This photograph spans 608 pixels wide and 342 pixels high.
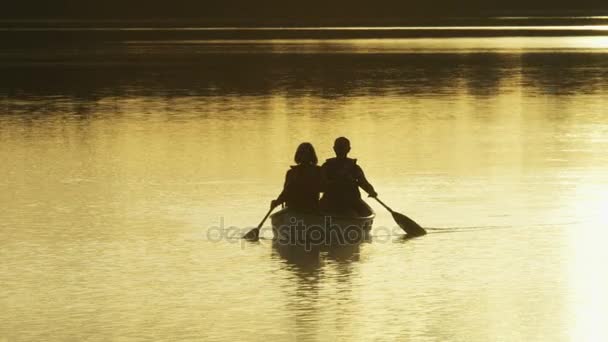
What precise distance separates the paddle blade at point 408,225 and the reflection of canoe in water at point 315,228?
502 mm

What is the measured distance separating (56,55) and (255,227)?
166 ft

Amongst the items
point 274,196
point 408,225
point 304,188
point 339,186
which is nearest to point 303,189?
point 304,188

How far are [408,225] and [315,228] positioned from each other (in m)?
0.99

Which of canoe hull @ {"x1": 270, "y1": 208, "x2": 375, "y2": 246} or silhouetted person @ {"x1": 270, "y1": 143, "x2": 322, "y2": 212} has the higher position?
silhouetted person @ {"x1": 270, "y1": 143, "x2": 322, "y2": 212}

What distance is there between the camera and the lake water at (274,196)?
11742 millimetres

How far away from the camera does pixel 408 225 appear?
15.7m

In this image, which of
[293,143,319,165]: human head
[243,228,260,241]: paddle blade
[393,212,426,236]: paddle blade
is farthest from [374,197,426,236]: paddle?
[243,228,260,241]: paddle blade

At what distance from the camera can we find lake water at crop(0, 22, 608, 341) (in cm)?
1174

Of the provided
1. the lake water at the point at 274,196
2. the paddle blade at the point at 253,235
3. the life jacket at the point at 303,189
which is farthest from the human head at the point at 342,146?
the paddle blade at the point at 253,235

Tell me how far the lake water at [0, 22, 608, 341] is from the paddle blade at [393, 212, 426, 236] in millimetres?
133

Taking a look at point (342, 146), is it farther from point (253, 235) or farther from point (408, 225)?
point (253, 235)

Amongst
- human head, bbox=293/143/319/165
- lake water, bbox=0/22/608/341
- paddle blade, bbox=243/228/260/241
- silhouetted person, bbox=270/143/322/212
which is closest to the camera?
lake water, bbox=0/22/608/341

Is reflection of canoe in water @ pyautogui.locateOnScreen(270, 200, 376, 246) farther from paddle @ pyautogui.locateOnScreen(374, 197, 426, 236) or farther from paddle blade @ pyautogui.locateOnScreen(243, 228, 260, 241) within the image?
paddle @ pyautogui.locateOnScreen(374, 197, 426, 236)

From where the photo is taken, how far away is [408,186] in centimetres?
1914
